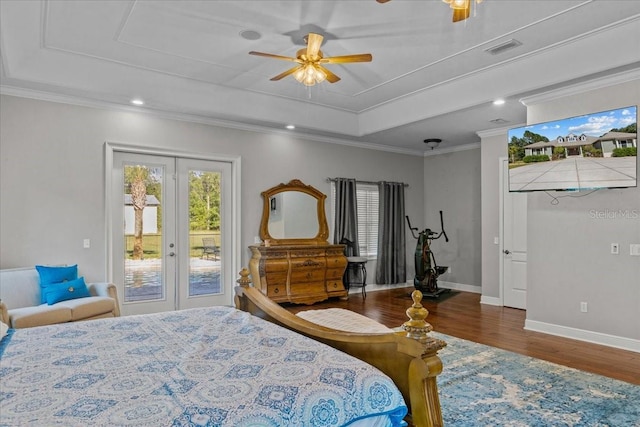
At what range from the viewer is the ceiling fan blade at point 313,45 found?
363 centimetres

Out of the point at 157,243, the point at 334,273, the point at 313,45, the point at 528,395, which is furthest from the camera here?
the point at 334,273

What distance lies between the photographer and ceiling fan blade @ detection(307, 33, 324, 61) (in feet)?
11.9

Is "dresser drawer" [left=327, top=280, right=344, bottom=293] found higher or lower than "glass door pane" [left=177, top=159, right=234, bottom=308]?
lower

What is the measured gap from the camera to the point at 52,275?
4438 mm

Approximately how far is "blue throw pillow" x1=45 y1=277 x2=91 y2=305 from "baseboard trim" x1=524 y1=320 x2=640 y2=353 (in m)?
5.08

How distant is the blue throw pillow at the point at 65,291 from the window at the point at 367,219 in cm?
470

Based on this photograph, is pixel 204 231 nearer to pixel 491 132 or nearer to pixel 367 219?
pixel 367 219

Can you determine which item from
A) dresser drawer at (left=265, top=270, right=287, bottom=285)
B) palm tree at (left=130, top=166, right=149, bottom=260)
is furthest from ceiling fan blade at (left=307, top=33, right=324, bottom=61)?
dresser drawer at (left=265, top=270, right=287, bottom=285)

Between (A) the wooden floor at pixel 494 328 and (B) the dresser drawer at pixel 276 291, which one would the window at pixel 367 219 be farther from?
(B) the dresser drawer at pixel 276 291

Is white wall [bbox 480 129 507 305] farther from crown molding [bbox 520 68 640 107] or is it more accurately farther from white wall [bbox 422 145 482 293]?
crown molding [bbox 520 68 640 107]

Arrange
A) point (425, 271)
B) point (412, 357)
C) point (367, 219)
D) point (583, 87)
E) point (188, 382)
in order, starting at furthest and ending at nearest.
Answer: point (367, 219), point (425, 271), point (583, 87), point (412, 357), point (188, 382)

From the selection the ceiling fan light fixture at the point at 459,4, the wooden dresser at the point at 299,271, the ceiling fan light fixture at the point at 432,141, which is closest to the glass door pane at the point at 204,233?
the wooden dresser at the point at 299,271

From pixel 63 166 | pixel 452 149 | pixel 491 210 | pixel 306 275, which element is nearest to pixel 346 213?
pixel 306 275

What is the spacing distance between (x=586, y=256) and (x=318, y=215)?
13.1ft
